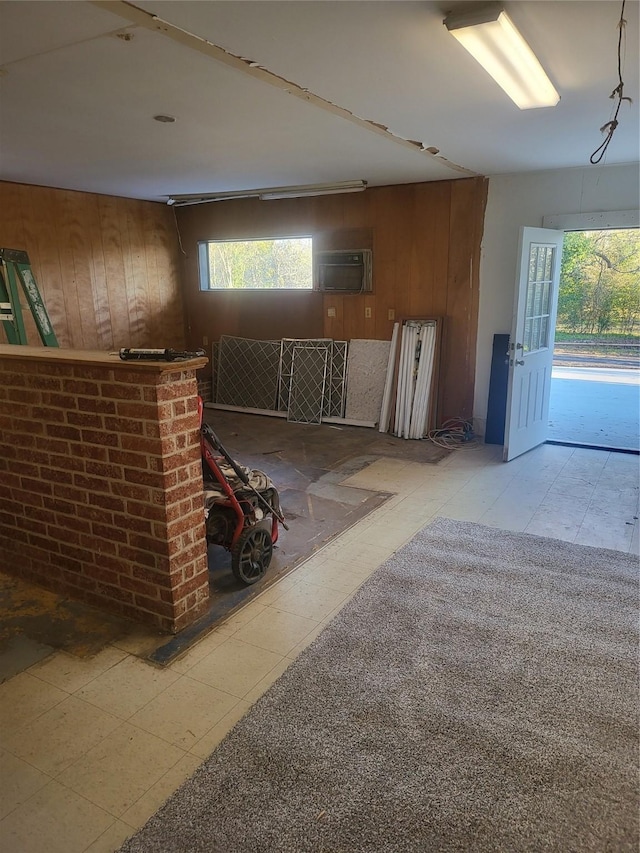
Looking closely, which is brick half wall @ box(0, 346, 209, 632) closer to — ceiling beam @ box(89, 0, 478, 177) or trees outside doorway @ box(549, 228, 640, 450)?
ceiling beam @ box(89, 0, 478, 177)

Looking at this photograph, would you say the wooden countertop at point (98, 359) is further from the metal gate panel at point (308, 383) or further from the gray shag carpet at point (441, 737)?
the metal gate panel at point (308, 383)

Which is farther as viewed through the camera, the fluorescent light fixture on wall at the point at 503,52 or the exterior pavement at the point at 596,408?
the exterior pavement at the point at 596,408

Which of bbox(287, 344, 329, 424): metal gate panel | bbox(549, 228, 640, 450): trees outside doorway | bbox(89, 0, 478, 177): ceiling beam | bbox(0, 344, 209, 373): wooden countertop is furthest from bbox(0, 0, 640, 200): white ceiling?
bbox(549, 228, 640, 450): trees outside doorway

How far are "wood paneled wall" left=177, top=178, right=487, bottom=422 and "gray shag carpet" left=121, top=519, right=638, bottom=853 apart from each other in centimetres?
342

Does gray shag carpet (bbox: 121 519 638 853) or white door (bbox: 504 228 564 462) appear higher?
white door (bbox: 504 228 564 462)

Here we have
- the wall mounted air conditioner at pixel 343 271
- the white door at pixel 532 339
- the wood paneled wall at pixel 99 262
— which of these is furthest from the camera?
the wall mounted air conditioner at pixel 343 271

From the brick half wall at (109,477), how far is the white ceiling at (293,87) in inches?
50.4

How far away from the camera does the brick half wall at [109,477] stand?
2.29 meters

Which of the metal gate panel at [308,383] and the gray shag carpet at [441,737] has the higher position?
the metal gate panel at [308,383]

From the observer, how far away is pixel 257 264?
6.97 m

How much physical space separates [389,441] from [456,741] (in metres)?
3.95

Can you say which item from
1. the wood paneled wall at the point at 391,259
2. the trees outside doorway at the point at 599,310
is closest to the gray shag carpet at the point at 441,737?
the wood paneled wall at the point at 391,259

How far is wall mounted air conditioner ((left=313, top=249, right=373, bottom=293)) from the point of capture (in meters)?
6.07

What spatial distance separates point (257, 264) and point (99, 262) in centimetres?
189
